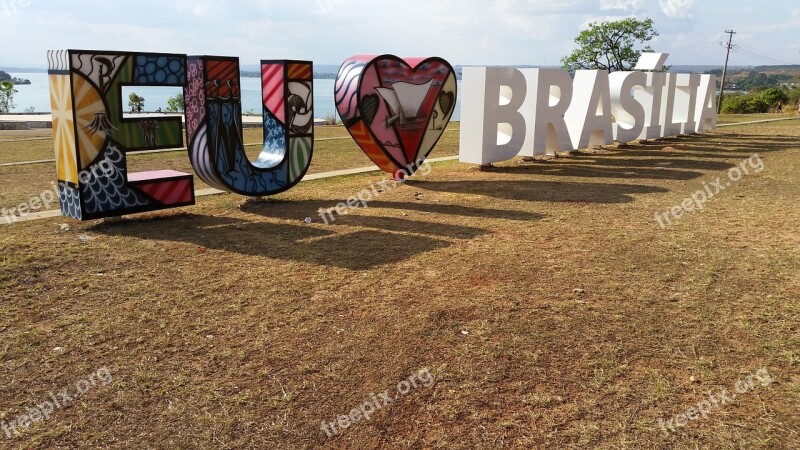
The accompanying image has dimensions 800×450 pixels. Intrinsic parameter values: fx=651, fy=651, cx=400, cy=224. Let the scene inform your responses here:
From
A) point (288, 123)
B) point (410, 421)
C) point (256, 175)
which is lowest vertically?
point (410, 421)

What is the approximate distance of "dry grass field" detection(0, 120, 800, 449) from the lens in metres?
3.88

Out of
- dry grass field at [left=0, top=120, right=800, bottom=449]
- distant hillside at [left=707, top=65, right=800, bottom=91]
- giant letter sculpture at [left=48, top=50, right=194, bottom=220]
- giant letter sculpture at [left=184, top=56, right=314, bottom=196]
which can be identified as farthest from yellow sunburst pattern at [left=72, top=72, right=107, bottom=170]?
distant hillside at [left=707, top=65, right=800, bottom=91]

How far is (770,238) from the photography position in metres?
8.05

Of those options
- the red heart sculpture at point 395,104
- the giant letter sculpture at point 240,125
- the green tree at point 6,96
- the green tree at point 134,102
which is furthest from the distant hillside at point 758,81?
the giant letter sculpture at point 240,125

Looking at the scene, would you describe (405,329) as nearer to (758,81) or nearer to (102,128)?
(102,128)

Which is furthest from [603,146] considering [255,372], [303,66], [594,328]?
[255,372]

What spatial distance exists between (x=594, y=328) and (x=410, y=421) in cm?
202

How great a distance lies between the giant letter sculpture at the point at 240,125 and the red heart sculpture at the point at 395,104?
1.12 m

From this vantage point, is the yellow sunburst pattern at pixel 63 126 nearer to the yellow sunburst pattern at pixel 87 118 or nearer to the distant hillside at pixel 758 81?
the yellow sunburst pattern at pixel 87 118

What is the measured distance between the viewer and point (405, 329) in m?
5.20

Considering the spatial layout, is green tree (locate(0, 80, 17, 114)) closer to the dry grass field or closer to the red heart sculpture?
the red heart sculpture

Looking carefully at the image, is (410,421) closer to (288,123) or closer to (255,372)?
(255,372)

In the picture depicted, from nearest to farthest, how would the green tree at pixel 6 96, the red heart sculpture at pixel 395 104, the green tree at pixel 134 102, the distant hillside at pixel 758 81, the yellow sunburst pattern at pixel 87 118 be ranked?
the yellow sunburst pattern at pixel 87 118
the red heart sculpture at pixel 395 104
the green tree at pixel 134 102
the green tree at pixel 6 96
the distant hillside at pixel 758 81

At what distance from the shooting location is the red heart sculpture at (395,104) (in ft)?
35.3
